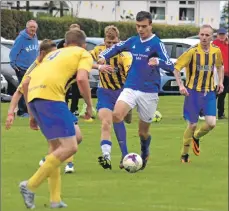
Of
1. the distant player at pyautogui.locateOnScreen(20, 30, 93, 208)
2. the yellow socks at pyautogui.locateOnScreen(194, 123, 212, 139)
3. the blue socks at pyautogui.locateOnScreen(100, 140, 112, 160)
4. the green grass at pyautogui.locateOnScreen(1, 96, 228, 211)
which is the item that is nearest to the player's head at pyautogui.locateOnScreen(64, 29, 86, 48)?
the distant player at pyautogui.locateOnScreen(20, 30, 93, 208)

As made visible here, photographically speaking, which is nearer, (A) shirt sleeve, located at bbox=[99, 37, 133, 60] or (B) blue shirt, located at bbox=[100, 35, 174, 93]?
(B) blue shirt, located at bbox=[100, 35, 174, 93]

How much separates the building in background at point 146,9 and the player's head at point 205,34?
1395 inches

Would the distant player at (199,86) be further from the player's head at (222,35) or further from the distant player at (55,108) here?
the player's head at (222,35)

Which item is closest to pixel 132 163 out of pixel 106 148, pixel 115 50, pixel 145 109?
pixel 106 148

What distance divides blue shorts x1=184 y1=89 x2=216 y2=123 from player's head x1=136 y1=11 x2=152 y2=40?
5.23 ft

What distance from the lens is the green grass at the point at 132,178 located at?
402 inches

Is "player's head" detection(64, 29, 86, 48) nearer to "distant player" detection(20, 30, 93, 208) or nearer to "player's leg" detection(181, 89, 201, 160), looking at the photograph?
"distant player" detection(20, 30, 93, 208)

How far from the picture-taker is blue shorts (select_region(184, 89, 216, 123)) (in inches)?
545

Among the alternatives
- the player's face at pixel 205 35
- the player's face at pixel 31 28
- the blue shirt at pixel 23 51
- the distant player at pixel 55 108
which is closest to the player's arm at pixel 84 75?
the distant player at pixel 55 108

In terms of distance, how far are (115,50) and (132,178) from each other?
196 centimetres

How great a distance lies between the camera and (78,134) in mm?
11227

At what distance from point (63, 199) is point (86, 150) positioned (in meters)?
4.89

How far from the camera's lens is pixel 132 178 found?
1216 centimetres

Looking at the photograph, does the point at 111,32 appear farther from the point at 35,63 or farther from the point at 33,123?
the point at 33,123
